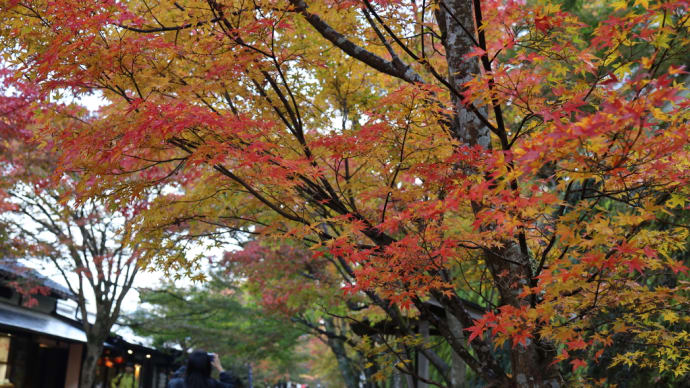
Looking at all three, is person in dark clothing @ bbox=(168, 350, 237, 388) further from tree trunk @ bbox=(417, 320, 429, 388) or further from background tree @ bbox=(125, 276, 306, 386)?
background tree @ bbox=(125, 276, 306, 386)

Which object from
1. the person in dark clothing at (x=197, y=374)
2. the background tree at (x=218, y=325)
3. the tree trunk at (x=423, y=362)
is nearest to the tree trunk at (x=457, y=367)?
the tree trunk at (x=423, y=362)

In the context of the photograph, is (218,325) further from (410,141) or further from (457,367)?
(410,141)

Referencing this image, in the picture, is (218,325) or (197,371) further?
(218,325)

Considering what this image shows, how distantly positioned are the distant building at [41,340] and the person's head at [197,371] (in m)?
8.62

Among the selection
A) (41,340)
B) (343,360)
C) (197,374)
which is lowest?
(197,374)

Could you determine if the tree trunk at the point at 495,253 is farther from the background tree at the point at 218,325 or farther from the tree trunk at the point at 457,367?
the background tree at the point at 218,325

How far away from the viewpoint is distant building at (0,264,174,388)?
13.3 m

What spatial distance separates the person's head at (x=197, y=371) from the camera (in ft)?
17.8

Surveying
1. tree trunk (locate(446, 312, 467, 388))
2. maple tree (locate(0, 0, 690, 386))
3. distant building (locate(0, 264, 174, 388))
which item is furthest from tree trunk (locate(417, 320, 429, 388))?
distant building (locate(0, 264, 174, 388))

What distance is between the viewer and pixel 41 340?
49.7 ft

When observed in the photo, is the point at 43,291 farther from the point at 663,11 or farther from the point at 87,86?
the point at 663,11

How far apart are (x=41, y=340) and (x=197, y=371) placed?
487 inches

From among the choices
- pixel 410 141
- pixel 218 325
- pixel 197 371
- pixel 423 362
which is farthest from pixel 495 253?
pixel 218 325

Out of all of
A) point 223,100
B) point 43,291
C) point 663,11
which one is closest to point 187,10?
point 223,100
